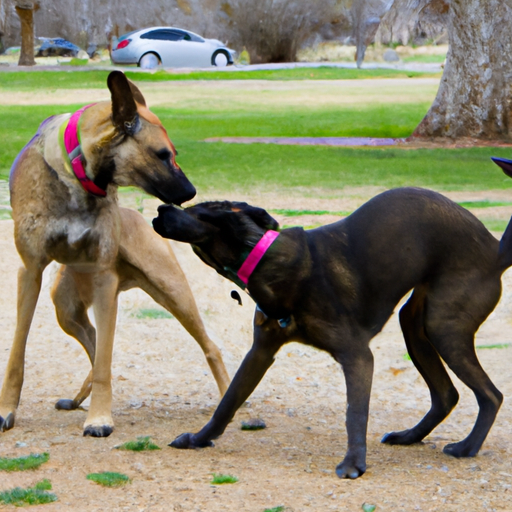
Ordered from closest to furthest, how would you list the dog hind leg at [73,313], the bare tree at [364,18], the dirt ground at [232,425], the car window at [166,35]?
1. the dirt ground at [232,425]
2. the dog hind leg at [73,313]
3. the bare tree at [364,18]
4. the car window at [166,35]

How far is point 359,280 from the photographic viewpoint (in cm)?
452

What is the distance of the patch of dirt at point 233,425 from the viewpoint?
13.3 ft

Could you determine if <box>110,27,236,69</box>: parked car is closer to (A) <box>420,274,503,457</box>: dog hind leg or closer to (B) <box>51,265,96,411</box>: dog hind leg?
(B) <box>51,265,96,411</box>: dog hind leg

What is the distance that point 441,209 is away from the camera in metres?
4.61

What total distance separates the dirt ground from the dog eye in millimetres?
1498

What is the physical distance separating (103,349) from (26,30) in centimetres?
3405

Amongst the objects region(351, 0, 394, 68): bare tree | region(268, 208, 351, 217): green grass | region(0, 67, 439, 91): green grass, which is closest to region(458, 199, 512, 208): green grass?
region(268, 208, 351, 217): green grass

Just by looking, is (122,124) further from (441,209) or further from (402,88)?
(402,88)

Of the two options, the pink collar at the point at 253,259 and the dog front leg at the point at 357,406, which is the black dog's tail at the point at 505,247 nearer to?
the dog front leg at the point at 357,406

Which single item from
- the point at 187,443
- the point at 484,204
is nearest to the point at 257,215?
the point at 187,443

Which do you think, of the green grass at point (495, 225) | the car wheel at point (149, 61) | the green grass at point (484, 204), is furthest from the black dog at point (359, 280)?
the car wheel at point (149, 61)

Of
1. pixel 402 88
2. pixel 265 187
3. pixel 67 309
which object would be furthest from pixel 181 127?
pixel 67 309

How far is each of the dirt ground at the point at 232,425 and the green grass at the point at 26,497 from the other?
0.05 m

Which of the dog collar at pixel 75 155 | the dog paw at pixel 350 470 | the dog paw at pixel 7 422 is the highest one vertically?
the dog collar at pixel 75 155
